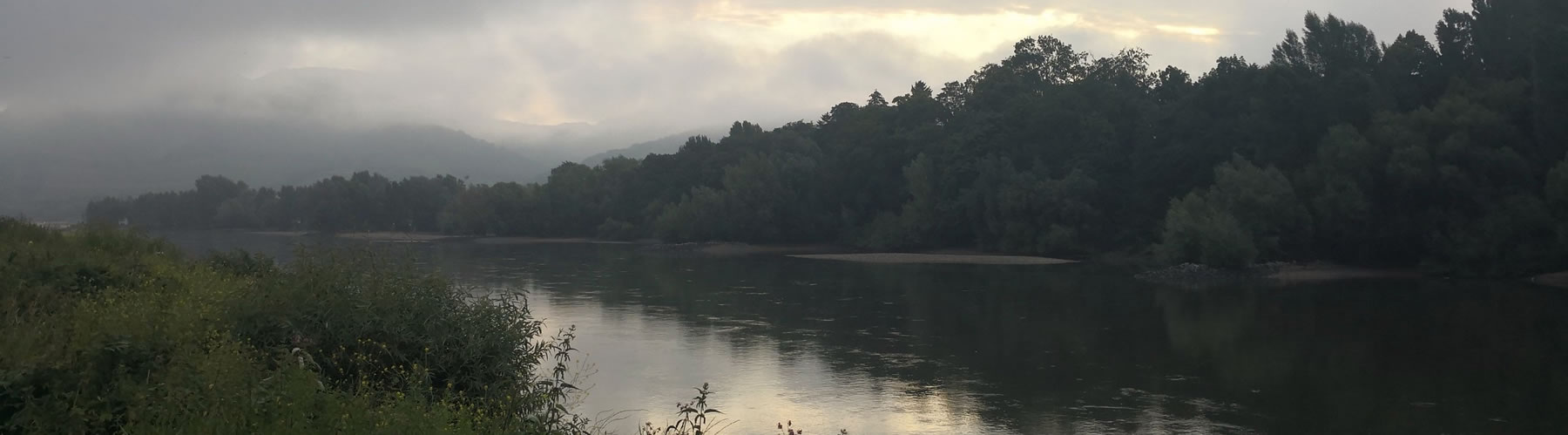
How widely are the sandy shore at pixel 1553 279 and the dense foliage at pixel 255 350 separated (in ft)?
171

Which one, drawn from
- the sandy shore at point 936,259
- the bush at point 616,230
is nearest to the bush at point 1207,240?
the sandy shore at point 936,259

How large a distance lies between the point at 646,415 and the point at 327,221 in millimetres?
145061

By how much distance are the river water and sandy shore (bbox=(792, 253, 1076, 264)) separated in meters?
17.4

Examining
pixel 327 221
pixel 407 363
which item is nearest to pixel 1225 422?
pixel 407 363

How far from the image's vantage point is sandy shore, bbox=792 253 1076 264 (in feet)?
252

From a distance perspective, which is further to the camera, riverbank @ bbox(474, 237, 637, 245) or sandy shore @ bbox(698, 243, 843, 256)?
riverbank @ bbox(474, 237, 637, 245)

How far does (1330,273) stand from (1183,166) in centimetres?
1667

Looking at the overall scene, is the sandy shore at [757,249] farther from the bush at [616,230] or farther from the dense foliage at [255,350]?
the dense foliage at [255,350]

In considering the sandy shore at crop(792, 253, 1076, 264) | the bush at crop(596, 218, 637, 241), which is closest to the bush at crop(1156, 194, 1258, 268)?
the sandy shore at crop(792, 253, 1076, 264)

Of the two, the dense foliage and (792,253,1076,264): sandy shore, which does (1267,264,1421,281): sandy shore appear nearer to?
(792,253,1076,264): sandy shore

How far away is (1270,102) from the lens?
239 feet

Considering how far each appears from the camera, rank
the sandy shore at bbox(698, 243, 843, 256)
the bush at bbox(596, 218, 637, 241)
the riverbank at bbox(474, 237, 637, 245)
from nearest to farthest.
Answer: the sandy shore at bbox(698, 243, 843, 256) → the riverbank at bbox(474, 237, 637, 245) → the bush at bbox(596, 218, 637, 241)

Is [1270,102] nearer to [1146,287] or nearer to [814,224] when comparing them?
[1146,287]

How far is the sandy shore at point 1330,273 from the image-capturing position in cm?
6031
